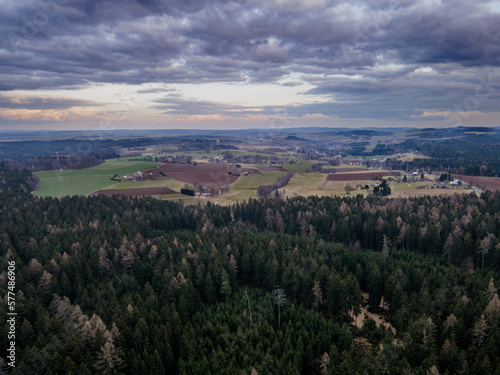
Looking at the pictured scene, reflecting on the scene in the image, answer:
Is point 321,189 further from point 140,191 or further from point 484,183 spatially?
point 140,191

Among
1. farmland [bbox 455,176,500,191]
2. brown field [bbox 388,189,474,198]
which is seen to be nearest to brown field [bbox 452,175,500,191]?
farmland [bbox 455,176,500,191]

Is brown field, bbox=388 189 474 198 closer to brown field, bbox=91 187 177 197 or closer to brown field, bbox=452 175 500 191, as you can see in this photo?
brown field, bbox=452 175 500 191

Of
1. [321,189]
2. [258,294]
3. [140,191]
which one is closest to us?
[258,294]

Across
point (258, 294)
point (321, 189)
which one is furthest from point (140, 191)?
point (258, 294)

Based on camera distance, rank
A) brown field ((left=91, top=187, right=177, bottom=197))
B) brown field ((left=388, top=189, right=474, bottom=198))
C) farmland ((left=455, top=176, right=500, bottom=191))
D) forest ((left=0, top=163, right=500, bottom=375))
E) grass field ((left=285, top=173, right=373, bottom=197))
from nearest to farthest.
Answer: forest ((left=0, top=163, right=500, bottom=375)) < brown field ((left=388, top=189, right=474, bottom=198)) < farmland ((left=455, top=176, right=500, bottom=191)) < brown field ((left=91, top=187, right=177, bottom=197)) < grass field ((left=285, top=173, right=373, bottom=197))

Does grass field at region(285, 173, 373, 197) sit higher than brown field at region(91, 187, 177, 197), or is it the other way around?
brown field at region(91, 187, 177, 197)

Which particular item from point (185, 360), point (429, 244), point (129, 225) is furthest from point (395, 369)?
point (129, 225)

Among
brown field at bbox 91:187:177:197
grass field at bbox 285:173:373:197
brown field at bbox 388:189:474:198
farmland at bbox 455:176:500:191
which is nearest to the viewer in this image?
brown field at bbox 388:189:474:198

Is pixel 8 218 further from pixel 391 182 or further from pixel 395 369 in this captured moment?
pixel 391 182
